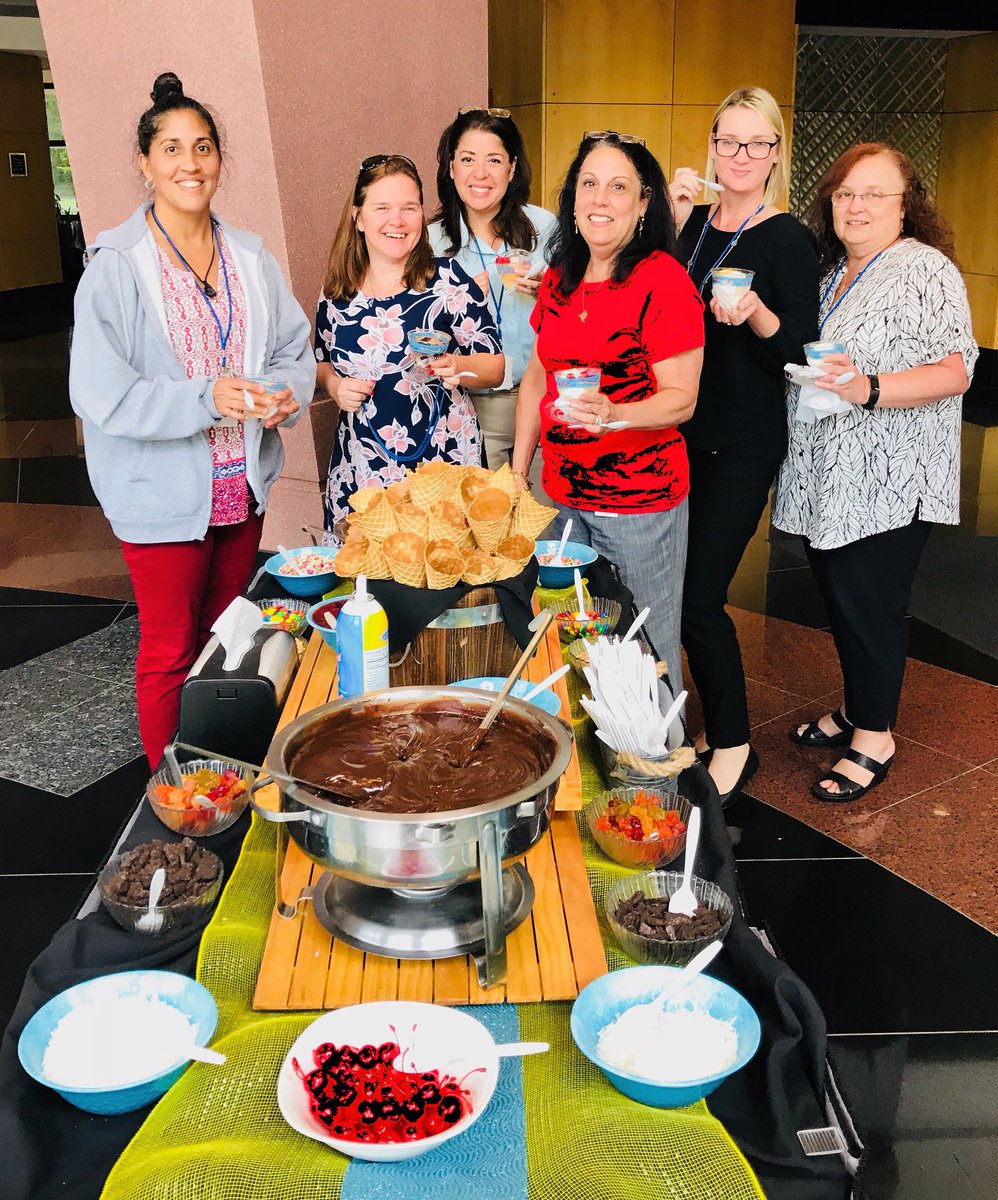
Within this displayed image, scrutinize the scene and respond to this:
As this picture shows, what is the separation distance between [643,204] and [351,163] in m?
2.64

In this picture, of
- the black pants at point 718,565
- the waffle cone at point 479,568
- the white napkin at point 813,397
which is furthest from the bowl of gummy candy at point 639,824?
the black pants at point 718,565

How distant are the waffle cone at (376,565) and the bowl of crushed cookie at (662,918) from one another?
76 cm

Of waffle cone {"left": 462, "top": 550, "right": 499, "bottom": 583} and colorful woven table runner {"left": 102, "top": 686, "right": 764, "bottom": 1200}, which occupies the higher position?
waffle cone {"left": 462, "top": 550, "right": 499, "bottom": 583}

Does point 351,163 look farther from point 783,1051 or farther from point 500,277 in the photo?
point 783,1051

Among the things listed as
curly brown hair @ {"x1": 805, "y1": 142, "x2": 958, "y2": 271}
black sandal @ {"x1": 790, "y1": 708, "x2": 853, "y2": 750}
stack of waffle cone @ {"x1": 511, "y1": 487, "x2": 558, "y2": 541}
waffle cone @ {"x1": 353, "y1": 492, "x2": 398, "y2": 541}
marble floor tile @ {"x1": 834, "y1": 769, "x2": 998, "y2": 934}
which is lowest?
marble floor tile @ {"x1": 834, "y1": 769, "x2": 998, "y2": 934}

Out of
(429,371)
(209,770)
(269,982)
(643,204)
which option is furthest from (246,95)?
(269,982)

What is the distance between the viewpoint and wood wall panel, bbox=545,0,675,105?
934 centimetres

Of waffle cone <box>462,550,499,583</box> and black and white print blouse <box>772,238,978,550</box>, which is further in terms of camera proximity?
black and white print blouse <box>772,238,978,550</box>

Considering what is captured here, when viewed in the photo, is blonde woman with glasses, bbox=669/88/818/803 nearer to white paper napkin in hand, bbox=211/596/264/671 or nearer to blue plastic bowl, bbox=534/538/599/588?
blue plastic bowl, bbox=534/538/599/588

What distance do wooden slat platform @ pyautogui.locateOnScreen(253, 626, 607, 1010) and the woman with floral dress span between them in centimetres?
184

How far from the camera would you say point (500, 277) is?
385cm

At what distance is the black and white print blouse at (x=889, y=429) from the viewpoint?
325 centimetres

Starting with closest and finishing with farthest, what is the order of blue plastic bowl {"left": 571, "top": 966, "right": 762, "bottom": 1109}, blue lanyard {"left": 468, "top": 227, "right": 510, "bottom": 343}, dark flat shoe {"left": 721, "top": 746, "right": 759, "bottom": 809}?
blue plastic bowl {"left": 571, "top": 966, "right": 762, "bottom": 1109} < dark flat shoe {"left": 721, "top": 746, "right": 759, "bottom": 809} < blue lanyard {"left": 468, "top": 227, "right": 510, "bottom": 343}

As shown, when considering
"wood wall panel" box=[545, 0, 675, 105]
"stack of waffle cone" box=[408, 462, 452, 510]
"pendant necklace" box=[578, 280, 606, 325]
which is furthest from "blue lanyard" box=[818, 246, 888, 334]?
"wood wall panel" box=[545, 0, 675, 105]
